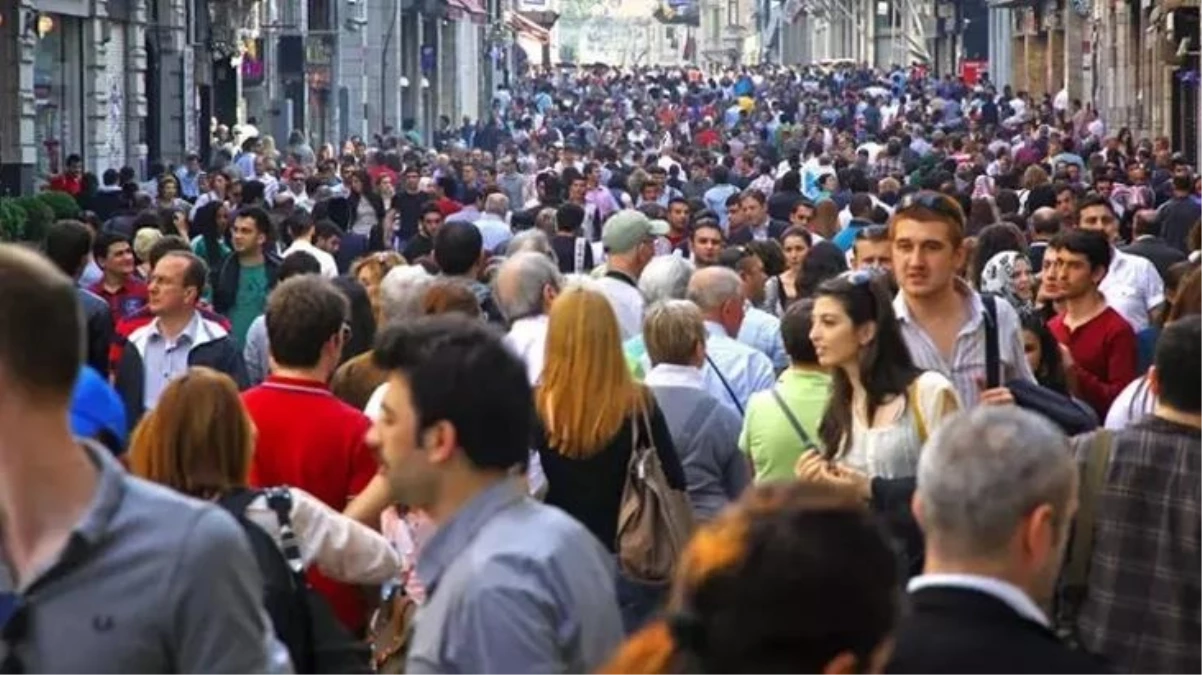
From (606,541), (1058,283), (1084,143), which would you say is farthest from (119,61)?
(606,541)

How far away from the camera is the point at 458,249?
45.2 feet

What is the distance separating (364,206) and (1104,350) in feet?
51.1

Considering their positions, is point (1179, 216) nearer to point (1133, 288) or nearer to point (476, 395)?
point (1133, 288)

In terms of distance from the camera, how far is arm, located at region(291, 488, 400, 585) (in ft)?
22.5

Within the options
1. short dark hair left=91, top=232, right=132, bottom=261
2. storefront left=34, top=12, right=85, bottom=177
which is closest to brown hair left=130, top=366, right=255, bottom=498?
short dark hair left=91, top=232, right=132, bottom=261

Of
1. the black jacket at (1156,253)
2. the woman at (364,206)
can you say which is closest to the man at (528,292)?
the black jacket at (1156,253)

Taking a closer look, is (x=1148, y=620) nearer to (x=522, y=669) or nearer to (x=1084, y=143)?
(x=522, y=669)

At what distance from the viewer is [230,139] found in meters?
44.2

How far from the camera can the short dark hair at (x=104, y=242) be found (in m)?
14.4

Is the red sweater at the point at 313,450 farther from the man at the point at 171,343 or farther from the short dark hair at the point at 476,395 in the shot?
the man at the point at 171,343

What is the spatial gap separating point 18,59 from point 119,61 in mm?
6275

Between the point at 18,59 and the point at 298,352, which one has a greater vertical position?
the point at 18,59

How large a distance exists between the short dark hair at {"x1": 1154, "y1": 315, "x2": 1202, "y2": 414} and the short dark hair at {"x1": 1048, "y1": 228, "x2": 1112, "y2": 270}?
15.4 ft

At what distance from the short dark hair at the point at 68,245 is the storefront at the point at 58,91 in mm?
21703
